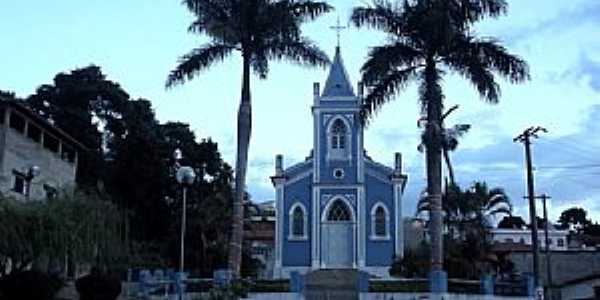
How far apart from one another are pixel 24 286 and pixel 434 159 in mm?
14109

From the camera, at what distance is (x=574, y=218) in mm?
111625

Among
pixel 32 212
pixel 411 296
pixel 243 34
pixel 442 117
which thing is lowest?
pixel 411 296

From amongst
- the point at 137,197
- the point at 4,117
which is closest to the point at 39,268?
the point at 4,117

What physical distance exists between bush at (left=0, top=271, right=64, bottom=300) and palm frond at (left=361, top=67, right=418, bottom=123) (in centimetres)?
1286

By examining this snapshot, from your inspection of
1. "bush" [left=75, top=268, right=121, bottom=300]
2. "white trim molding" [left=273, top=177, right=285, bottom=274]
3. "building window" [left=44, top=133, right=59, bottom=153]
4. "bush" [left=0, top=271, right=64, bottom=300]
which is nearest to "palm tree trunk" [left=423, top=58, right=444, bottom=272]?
"bush" [left=75, top=268, right=121, bottom=300]

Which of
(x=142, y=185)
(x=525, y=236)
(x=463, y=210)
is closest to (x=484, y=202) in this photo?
(x=463, y=210)

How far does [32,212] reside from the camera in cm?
2453

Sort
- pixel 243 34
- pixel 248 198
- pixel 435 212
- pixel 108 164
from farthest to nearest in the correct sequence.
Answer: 1. pixel 248 198
2. pixel 108 164
3. pixel 243 34
4. pixel 435 212

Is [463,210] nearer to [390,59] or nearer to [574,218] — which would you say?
[390,59]

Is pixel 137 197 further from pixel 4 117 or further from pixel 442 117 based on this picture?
pixel 442 117

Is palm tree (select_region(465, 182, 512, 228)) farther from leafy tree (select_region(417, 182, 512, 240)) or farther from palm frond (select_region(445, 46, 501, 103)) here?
palm frond (select_region(445, 46, 501, 103))

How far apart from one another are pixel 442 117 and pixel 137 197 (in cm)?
2139

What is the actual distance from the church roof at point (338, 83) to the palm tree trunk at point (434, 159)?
727 inches

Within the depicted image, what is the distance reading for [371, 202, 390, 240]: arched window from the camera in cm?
4706
